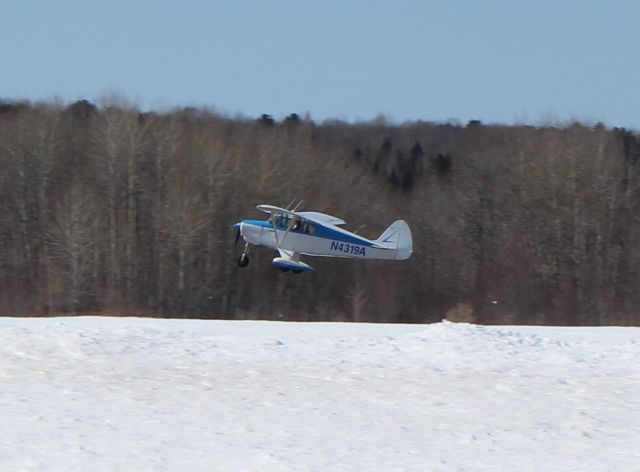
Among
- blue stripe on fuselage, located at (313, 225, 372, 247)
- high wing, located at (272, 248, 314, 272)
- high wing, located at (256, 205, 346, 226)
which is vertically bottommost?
high wing, located at (272, 248, 314, 272)

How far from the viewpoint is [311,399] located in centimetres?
1120

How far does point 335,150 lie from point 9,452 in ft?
175

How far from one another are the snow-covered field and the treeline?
29.0 meters

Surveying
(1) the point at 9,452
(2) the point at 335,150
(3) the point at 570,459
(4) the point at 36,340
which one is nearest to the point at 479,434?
(3) the point at 570,459

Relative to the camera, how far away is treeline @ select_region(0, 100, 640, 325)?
46.2 m

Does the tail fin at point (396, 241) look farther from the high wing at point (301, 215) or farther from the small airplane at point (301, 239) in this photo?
the high wing at point (301, 215)

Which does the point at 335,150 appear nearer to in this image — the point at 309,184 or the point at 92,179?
the point at 309,184

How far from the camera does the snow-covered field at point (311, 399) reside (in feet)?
31.7

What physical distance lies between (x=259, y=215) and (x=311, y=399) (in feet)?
128

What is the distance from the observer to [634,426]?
1080 centimetres

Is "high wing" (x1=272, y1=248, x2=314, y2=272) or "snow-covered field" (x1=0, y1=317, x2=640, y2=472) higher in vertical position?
"snow-covered field" (x1=0, y1=317, x2=640, y2=472)

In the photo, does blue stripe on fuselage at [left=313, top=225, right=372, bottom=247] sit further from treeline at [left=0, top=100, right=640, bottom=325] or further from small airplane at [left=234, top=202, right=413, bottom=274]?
treeline at [left=0, top=100, right=640, bottom=325]

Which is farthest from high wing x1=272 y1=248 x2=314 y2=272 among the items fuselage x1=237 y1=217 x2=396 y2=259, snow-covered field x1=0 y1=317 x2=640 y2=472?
snow-covered field x1=0 y1=317 x2=640 y2=472

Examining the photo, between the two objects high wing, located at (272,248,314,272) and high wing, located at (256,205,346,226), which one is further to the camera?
high wing, located at (272,248,314,272)
